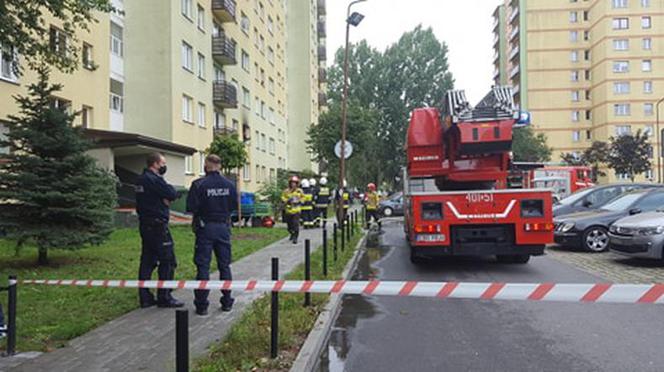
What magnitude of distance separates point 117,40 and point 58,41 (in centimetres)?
1829

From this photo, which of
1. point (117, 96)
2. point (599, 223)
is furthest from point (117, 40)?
point (599, 223)

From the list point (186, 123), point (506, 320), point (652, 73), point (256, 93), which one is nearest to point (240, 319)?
point (506, 320)

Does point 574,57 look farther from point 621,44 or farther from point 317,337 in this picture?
point 317,337

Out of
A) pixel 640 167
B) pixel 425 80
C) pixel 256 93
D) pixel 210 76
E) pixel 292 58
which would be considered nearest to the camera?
pixel 210 76

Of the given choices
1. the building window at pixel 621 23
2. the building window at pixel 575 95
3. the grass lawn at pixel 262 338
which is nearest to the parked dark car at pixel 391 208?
the grass lawn at pixel 262 338

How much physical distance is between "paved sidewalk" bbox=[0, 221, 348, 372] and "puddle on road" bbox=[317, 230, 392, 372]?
1060mm

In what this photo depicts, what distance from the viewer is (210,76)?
33.0m

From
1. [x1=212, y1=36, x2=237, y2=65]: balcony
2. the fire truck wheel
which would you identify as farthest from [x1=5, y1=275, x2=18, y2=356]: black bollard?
[x1=212, y1=36, x2=237, y2=65]: balcony

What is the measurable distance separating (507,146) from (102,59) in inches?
730

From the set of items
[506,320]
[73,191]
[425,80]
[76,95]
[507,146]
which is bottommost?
[506,320]

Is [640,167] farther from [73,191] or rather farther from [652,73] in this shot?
[73,191]

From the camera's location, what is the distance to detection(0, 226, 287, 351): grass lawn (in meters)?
5.84

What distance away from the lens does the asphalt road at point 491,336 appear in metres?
5.03

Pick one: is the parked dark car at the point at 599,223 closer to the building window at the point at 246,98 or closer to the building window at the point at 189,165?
the building window at the point at 189,165
